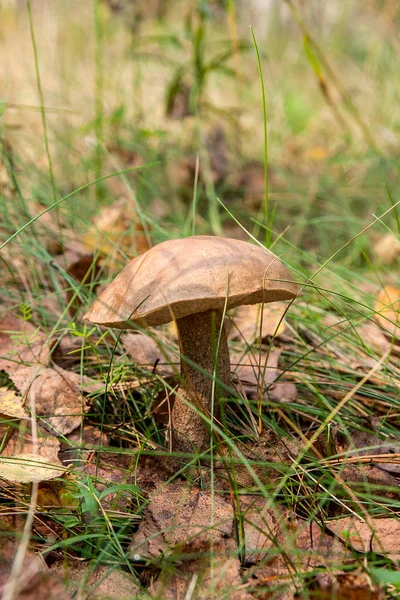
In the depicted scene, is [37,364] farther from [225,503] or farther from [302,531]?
Answer: [302,531]

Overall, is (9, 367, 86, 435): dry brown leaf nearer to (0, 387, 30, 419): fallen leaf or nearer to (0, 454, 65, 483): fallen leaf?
(0, 387, 30, 419): fallen leaf

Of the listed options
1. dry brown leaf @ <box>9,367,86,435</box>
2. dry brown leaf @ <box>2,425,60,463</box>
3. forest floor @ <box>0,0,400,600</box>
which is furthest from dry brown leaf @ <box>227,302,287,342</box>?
dry brown leaf @ <box>2,425,60,463</box>

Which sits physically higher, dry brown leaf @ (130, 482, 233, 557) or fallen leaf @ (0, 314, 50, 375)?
fallen leaf @ (0, 314, 50, 375)

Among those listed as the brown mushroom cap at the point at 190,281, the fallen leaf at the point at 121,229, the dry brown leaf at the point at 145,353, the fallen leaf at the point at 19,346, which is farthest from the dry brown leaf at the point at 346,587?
the fallen leaf at the point at 121,229

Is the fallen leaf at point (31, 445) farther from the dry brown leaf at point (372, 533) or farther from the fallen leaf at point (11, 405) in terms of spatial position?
the dry brown leaf at point (372, 533)

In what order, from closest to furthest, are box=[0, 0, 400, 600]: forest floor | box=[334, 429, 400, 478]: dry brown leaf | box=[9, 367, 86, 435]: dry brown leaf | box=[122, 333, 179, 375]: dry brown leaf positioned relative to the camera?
box=[0, 0, 400, 600]: forest floor
box=[334, 429, 400, 478]: dry brown leaf
box=[9, 367, 86, 435]: dry brown leaf
box=[122, 333, 179, 375]: dry brown leaf

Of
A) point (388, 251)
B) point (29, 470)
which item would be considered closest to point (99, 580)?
point (29, 470)

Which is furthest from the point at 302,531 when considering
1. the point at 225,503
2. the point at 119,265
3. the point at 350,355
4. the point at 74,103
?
the point at 74,103
